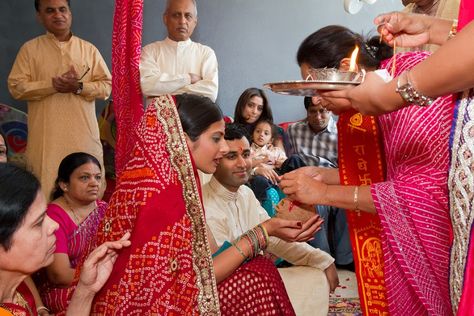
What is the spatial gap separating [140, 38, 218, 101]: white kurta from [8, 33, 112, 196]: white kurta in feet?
1.22

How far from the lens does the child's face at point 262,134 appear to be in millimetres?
5098

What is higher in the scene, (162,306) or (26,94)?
(26,94)

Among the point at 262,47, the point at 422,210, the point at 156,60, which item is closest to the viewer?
the point at 422,210

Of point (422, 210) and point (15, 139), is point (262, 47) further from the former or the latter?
point (422, 210)

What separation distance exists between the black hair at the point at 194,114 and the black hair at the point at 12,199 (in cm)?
65

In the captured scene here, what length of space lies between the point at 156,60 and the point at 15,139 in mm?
1683

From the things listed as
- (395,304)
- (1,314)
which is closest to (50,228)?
(1,314)

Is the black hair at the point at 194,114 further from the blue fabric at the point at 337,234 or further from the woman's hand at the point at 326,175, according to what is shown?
the blue fabric at the point at 337,234

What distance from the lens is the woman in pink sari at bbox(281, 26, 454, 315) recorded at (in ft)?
5.41

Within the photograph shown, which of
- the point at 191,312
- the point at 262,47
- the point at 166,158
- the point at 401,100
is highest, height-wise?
the point at 262,47

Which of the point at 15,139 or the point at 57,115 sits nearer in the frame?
the point at 57,115

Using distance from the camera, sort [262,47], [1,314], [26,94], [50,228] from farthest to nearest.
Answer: [262,47] < [26,94] < [50,228] < [1,314]

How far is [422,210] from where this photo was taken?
65.6 inches

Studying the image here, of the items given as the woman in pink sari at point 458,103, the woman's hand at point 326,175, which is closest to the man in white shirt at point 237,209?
the woman's hand at point 326,175
